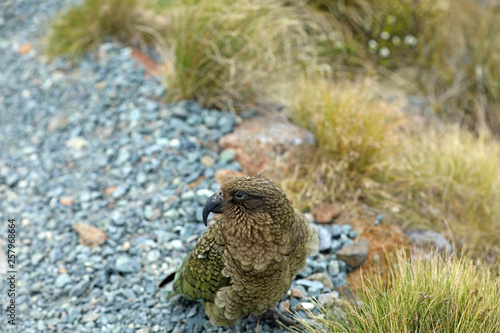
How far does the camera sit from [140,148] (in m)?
4.38

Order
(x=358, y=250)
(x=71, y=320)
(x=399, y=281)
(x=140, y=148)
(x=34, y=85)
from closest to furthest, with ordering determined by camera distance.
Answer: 1. (x=399, y=281)
2. (x=71, y=320)
3. (x=358, y=250)
4. (x=140, y=148)
5. (x=34, y=85)

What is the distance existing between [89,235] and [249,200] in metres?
1.75

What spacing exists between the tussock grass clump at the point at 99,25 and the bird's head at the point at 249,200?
11.5ft

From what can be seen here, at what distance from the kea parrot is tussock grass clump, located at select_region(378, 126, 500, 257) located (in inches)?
58.9

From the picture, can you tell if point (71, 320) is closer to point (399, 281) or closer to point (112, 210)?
point (112, 210)

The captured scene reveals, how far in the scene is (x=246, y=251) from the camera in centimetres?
259

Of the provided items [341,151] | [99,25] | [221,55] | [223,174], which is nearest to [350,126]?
[341,151]

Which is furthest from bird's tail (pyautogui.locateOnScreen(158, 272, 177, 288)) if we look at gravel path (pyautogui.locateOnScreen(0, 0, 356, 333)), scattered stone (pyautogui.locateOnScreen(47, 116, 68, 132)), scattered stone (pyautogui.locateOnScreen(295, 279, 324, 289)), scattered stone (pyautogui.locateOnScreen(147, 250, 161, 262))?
scattered stone (pyautogui.locateOnScreen(47, 116, 68, 132))

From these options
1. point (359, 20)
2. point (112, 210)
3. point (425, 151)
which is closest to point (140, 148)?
point (112, 210)

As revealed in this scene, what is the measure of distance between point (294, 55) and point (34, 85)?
9.87 ft

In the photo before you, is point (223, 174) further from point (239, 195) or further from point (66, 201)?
point (239, 195)

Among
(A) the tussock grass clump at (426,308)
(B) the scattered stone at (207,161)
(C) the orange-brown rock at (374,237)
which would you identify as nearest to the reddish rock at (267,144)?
(B) the scattered stone at (207,161)

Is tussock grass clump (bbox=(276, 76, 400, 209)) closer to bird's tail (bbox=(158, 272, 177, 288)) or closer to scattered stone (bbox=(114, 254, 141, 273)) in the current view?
bird's tail (bbox=(158, 272, 177, 288))

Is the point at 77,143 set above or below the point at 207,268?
below
